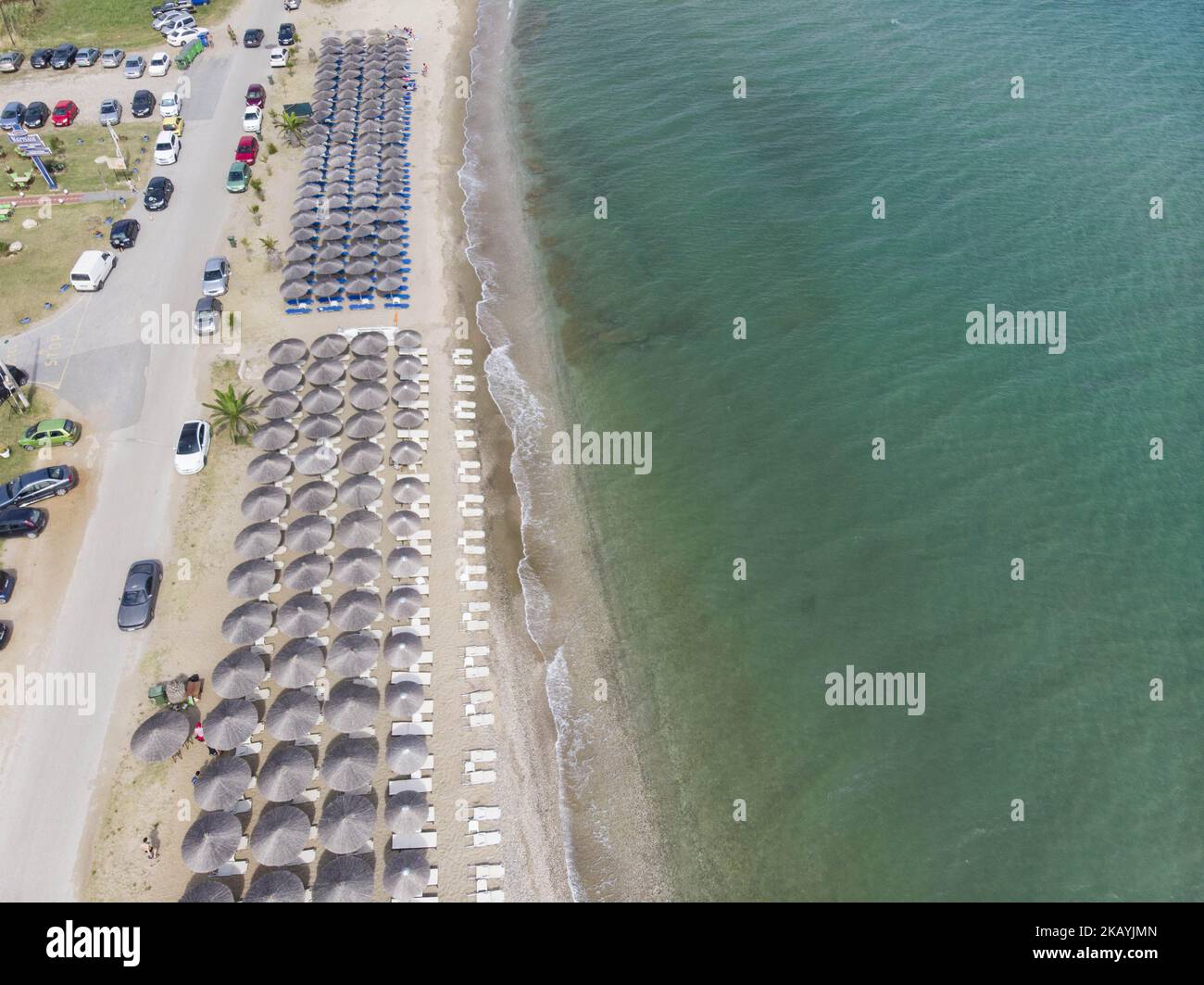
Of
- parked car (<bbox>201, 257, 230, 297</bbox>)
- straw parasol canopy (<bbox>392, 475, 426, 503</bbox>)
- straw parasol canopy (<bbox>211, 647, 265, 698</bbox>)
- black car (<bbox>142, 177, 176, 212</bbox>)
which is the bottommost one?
straw parasol canopy (<bbox>211, 647, 265, 698</bbox>)

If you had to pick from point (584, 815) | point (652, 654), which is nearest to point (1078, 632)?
point (652, 654)

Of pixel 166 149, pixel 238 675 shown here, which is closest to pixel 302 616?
pixel 238 675

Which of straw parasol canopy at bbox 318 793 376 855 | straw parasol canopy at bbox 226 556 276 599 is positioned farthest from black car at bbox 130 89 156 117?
straw parasol canopy at bbox 318 793 376 855

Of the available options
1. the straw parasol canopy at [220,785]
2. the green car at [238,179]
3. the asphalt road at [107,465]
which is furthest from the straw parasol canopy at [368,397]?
the green car at [238,179]

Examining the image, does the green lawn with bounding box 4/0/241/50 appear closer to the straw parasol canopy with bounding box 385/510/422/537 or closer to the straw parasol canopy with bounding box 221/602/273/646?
the straw parasol canopy with bounding box 385/510/422/537

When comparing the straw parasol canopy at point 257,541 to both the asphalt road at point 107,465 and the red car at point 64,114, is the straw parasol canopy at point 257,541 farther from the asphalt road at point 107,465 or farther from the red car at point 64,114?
the red car at point 64,114
